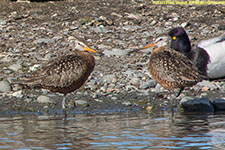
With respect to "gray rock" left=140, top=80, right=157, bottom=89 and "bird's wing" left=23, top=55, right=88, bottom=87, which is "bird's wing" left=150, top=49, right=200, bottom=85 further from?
"gray rock" left=140, top=80, right=157, bottom=89

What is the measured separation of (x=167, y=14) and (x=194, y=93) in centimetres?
676

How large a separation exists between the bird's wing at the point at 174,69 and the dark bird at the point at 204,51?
186 centimetres

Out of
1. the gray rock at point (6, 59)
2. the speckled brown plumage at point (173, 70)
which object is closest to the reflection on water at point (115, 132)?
the speckled brown plumage at point (173, 70)

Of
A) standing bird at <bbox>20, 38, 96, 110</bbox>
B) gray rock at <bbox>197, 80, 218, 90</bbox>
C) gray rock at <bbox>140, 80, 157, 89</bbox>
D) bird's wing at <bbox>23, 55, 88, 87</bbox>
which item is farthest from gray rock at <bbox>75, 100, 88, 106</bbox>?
gray rock at <bbox>197, 80, 218, 90</bbox>

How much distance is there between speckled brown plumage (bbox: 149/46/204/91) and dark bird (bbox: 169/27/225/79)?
1.79m

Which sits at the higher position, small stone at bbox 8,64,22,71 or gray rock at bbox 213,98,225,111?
small stone at bbox 8,64,22,71

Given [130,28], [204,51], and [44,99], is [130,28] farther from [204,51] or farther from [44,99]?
[44,99]

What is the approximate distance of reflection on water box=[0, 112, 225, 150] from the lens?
7.28m

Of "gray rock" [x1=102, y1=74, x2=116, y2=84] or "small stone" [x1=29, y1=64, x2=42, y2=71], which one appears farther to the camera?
"small stone" [x1=29, y1=64, x2=42, y2=71]

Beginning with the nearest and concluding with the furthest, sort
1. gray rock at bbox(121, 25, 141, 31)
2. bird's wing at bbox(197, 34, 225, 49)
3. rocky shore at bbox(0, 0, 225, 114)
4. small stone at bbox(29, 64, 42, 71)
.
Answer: rocky shore at bbox(0, 0, 225, 114), bird's wing at bbox(197, 34, 225, 49), small stone at bbox(29, 64, 42, 71), gray rock at bbox(121, 25, 141, 31)

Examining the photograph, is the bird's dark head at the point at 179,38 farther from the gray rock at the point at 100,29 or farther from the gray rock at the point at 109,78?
the gray rock at the point at 100,29

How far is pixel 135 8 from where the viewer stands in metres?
18.9

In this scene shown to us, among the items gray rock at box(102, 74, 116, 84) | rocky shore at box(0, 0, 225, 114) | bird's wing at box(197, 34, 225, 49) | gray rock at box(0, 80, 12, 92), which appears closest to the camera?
rocky shore at box(0, 0, 225, 114)

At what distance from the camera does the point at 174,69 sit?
33.1 ft
